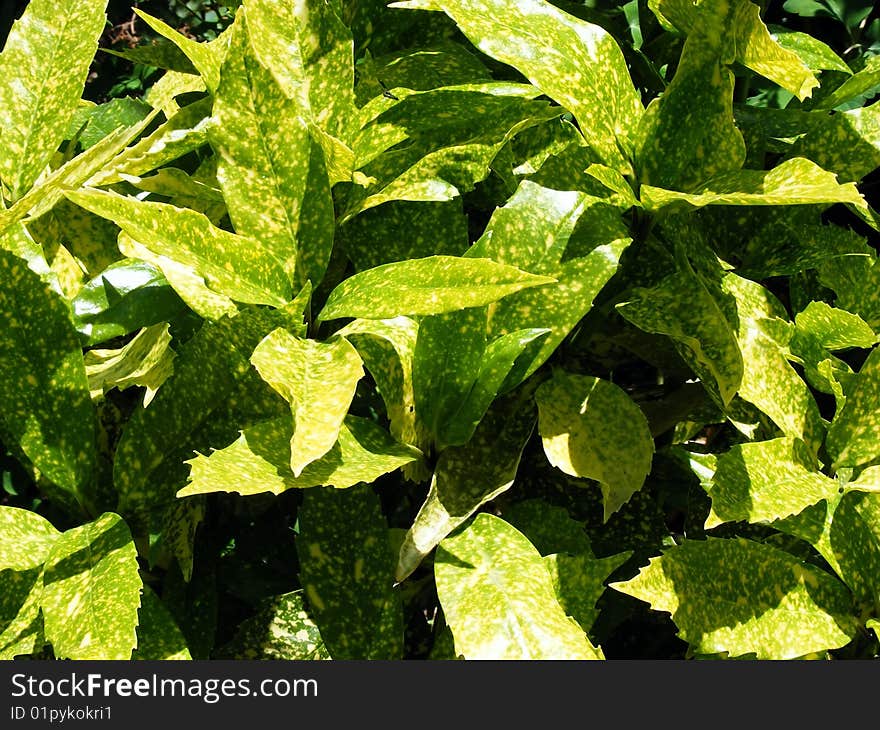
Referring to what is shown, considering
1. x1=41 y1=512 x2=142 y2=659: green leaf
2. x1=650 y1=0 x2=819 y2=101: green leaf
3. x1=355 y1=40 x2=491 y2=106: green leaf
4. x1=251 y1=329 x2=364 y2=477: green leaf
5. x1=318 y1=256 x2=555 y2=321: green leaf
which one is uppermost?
x1=650 y1=0 x2=819 y2=101: green leaf

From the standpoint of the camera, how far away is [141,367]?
984 millimetres

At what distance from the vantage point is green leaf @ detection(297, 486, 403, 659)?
1052mm

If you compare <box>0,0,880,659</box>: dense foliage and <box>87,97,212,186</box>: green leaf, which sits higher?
<box>87,97,212,186</box>: green leaf

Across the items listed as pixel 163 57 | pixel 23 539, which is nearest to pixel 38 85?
pixel 163 57

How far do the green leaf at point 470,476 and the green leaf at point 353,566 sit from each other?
72 mm

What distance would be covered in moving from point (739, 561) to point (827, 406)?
1.96 feet

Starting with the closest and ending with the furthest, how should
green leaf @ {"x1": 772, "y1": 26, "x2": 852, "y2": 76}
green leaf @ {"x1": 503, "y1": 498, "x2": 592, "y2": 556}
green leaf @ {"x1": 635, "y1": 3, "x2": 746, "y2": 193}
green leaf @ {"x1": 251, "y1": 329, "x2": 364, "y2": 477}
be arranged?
green leaf @ {"x1": 251, "y1": 329, "x2": 364, "y2": 477} → green leaf @ {"x1": 635, "y1": 3, "x2": 746, "y2": 193} → green leaf @ {"x1": 503, "y1": 498, "x2": 592, "y2": 556} → green leaf @ {"x1": 772, "y1": 26, "x2": 852, "y2": 76}

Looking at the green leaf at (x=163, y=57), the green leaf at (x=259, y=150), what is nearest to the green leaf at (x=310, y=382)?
the green leaf at (x=259, y=150)

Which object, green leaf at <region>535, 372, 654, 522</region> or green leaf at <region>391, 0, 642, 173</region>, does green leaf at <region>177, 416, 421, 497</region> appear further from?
green leaf at <region>391, 0, 642, 173</region>

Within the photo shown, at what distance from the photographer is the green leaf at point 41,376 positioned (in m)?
0.98

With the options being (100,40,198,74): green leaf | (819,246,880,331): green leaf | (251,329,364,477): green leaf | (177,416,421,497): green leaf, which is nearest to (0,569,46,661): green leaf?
(177,416,421,497): green leaf

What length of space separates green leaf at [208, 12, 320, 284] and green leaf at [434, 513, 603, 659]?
0.32 metres

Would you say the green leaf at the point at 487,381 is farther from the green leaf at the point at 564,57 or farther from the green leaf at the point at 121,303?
the green leaf at the point at 121,303

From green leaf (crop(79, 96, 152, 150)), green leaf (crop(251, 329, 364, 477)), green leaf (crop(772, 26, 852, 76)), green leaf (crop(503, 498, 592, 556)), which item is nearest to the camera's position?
green leaf (crop(251, 329, 364, 477))
